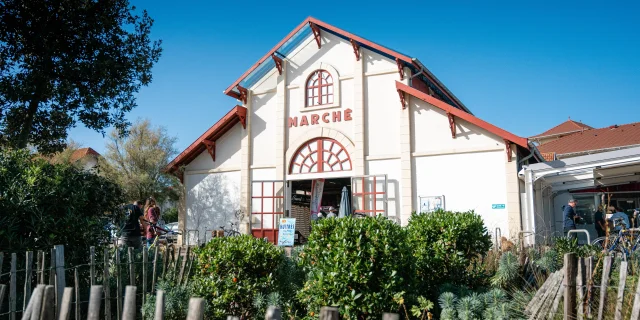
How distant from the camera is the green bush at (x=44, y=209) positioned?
20.1 ft

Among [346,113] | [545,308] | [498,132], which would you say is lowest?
[545,308]

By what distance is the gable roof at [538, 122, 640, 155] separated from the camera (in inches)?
1024

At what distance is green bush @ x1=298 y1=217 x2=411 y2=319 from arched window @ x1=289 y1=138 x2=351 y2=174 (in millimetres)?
10205

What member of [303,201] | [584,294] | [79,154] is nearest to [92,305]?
[584,294]

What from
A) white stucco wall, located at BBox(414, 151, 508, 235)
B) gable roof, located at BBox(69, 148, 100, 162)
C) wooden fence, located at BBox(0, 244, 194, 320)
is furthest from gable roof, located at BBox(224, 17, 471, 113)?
gable roof, located at BBox(69, 148, 100, 162)

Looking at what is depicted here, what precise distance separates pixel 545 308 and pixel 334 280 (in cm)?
212

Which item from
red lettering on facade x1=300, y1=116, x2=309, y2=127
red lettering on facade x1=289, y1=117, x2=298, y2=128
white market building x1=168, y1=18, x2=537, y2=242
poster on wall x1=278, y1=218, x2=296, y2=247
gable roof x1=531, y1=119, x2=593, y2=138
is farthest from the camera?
gable roof x1=531, y1=119, x2=593, y2=138

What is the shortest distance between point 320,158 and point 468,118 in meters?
4.87

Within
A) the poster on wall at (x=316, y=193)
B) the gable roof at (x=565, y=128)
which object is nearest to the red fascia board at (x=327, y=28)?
the poster on wall at (x=316, y=193)

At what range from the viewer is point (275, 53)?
16781 mm

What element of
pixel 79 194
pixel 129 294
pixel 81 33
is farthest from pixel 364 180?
pixel 129 294

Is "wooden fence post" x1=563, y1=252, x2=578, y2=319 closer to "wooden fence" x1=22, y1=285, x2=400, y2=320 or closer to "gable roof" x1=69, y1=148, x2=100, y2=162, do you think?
"wooden fence" x1=22, y1=285, x2=400, y2=320

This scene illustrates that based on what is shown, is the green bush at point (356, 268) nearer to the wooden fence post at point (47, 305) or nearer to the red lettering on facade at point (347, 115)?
the wooden fence post at point (47, 305)

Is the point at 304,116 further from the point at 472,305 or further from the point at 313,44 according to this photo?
the point at 472,305
